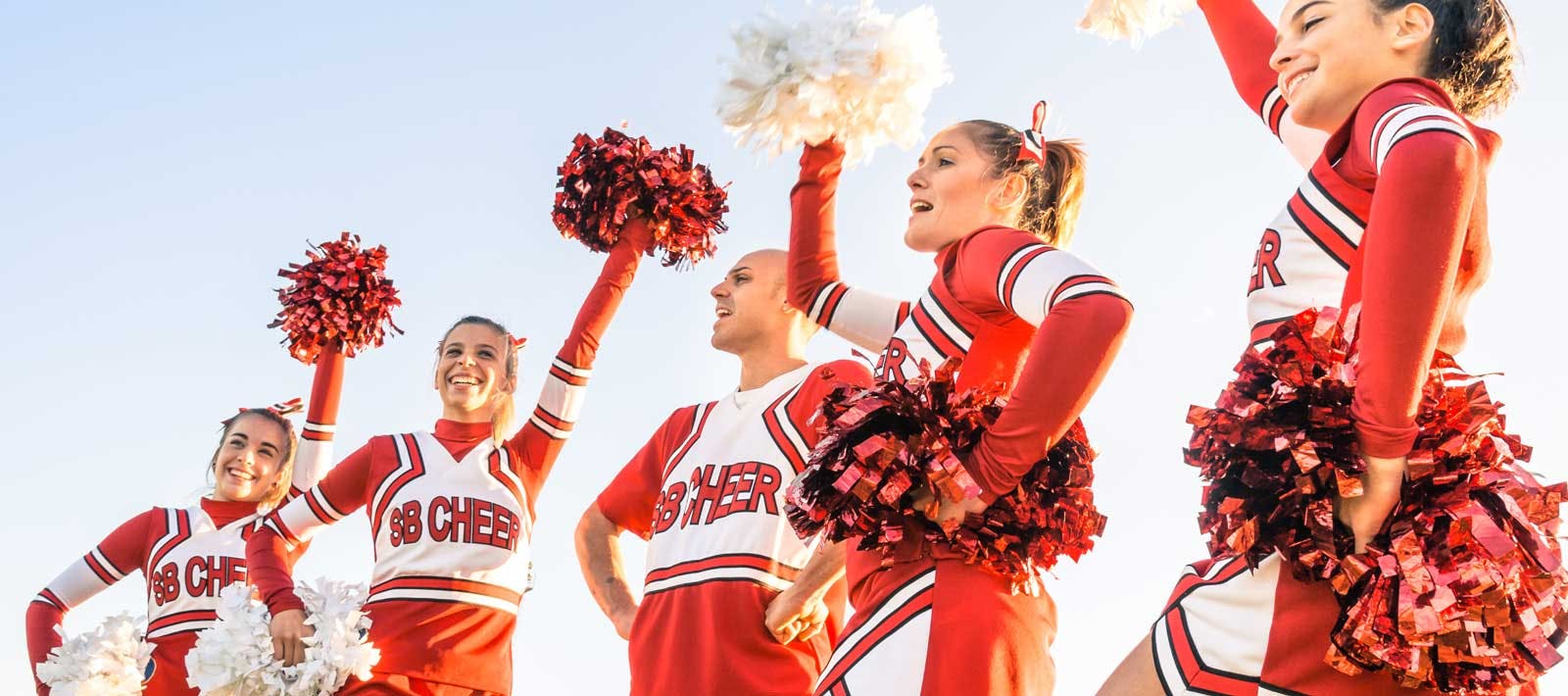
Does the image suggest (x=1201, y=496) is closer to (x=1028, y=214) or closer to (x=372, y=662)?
(x=1028, y=214)

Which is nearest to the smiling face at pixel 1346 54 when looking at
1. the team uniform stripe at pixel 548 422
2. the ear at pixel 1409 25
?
the ear at pixel 1409 25

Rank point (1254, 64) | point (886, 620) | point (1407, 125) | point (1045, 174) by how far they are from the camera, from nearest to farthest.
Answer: point (1407, 125) < point (886, 620) < point (1254, 64) < point (1045, 174)

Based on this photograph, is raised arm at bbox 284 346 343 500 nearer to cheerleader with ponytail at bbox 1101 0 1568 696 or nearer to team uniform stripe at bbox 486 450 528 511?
team uniform stripe at bbox 486 450 528 511

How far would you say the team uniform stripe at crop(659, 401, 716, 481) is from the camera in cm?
508

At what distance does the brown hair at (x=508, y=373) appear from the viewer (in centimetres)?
641

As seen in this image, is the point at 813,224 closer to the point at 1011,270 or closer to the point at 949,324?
the point at 949,324

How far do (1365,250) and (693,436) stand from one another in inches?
120

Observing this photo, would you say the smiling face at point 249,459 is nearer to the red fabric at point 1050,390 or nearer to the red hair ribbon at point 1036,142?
the red hair ribbon at point 1036,142

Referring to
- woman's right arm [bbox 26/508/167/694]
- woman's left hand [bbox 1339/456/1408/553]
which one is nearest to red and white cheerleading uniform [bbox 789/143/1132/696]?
woman's left hand [bbox 1339/456/1408/553]

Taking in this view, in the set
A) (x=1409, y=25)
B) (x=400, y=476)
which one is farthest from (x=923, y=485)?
(x=400, y=476)

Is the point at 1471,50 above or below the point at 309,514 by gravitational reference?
below

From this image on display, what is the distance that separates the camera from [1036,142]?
4.01 metres

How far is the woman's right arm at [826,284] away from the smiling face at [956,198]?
52 cm

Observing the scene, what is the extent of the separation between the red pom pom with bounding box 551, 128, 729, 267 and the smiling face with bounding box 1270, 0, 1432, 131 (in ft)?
12.8
